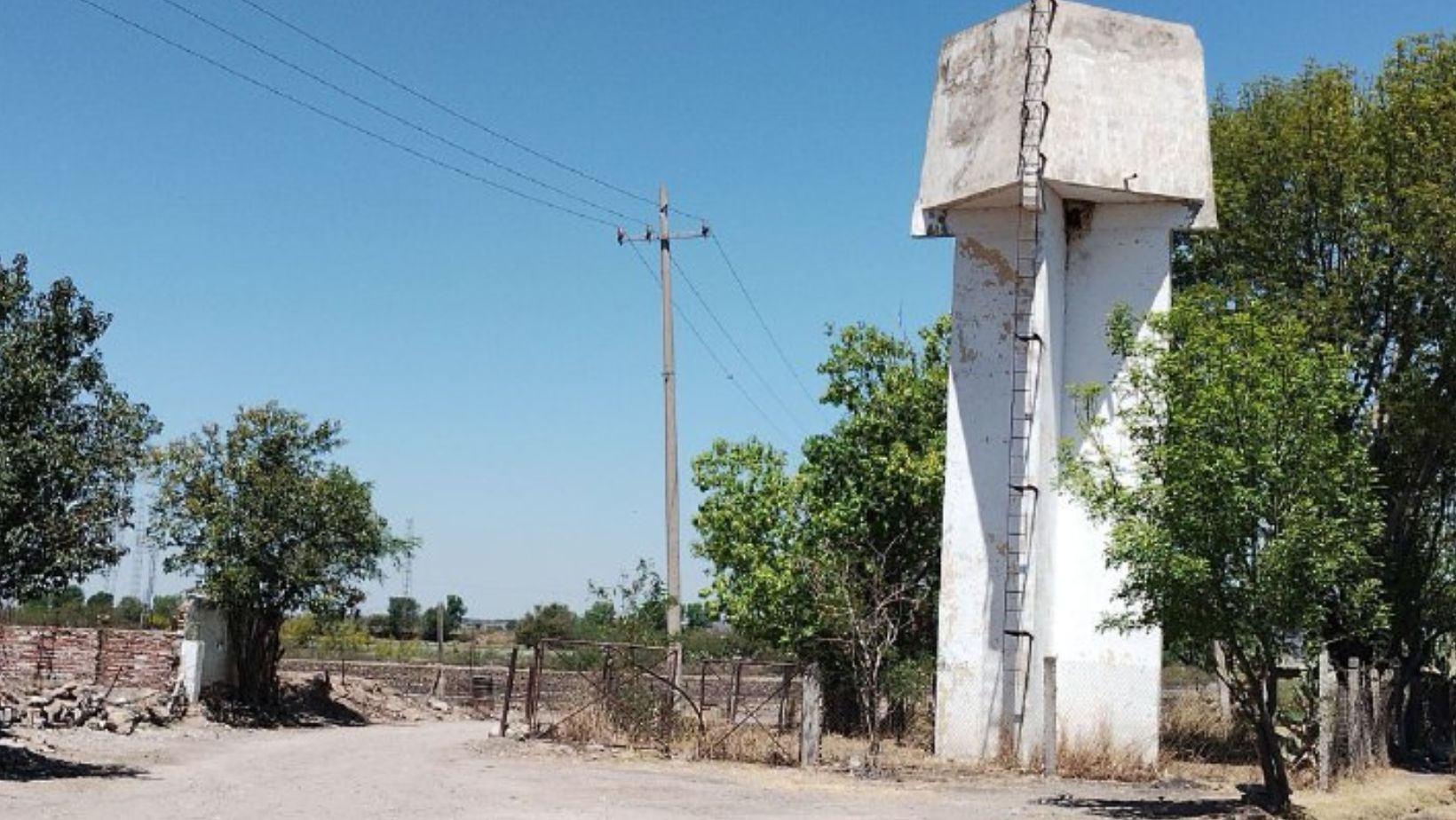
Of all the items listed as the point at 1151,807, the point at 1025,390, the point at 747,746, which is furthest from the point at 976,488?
the point at 1151,807

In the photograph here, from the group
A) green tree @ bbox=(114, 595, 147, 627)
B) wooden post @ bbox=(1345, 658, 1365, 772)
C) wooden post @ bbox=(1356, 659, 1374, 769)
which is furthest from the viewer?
green tree @ bbox=(114, 595, 147, 627)

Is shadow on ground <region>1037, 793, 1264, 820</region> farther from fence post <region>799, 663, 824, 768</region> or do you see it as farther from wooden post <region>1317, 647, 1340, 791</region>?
fence post <region>799, 663, 824, 768</region>

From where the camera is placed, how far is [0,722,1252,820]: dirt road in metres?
17.4

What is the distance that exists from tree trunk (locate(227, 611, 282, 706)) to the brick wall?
230cm

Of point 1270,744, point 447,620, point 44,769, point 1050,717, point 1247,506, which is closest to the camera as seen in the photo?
point 1247,506

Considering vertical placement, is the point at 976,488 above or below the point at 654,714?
above

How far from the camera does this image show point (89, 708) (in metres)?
28.4

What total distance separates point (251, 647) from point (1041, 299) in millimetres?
22617

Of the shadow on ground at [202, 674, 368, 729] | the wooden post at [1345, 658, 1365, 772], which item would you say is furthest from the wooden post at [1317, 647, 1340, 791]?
the shadow on ground at [202, 674, 368, 729]

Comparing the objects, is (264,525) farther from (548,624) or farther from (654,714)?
(548,624)

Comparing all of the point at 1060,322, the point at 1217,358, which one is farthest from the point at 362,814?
the point at 1060,322

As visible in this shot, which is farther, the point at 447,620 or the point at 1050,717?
the point at 447,620

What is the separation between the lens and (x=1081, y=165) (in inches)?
997

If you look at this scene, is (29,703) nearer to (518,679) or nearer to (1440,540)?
(518,679)
